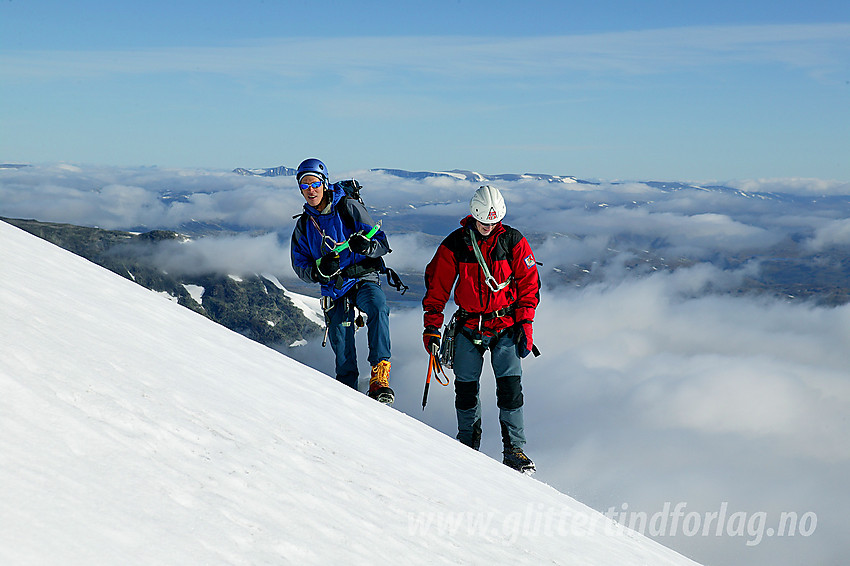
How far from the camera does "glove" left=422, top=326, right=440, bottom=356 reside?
7.79 meters

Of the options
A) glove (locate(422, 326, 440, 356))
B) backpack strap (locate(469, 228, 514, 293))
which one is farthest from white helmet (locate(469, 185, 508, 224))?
glove (locate(422, 326, 440, 356))

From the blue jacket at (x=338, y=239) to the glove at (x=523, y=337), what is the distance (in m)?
1.96

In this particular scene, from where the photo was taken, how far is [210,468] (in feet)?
11.5

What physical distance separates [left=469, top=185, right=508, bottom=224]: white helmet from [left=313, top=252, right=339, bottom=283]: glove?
6.37ft

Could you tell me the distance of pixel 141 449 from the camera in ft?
11.0

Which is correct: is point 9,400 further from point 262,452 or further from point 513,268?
point 513,268

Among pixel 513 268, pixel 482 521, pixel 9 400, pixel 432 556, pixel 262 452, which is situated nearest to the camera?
pixel 9 400

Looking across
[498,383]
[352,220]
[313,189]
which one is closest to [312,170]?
[313,189]

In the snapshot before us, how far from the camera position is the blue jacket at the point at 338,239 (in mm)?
7875

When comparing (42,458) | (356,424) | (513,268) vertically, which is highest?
(513,268)

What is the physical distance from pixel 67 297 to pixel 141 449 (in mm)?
3345

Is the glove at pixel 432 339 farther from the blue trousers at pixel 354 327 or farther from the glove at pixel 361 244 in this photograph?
the glove at pixel 361 244

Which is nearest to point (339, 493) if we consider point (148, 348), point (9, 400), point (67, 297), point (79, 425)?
point (79, 425)

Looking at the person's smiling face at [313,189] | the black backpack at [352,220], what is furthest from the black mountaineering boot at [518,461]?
the person's smiling face at [313,189]
